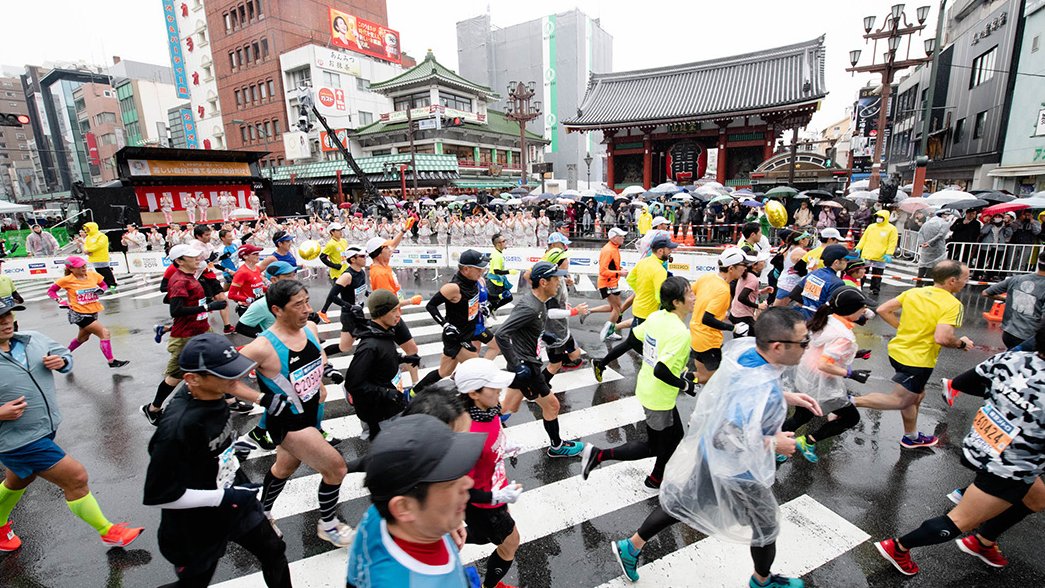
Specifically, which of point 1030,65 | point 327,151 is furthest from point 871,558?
point 327,151

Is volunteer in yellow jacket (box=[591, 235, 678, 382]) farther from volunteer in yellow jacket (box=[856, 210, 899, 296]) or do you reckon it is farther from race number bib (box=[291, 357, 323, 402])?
volunteer in yellow jacket (box=[856, 210, 899, 296])

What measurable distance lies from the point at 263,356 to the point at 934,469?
591 centimetres

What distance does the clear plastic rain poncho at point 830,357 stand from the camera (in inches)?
163

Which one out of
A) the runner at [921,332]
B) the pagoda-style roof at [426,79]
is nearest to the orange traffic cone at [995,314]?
the runner at [921,332]

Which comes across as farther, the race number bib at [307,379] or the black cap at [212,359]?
the race number bib at [307,379]

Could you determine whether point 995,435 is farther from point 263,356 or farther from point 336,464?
point 263,356

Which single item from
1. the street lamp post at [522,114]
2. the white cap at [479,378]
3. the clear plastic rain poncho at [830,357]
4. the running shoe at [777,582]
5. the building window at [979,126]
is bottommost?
the running shoe at [777,582]

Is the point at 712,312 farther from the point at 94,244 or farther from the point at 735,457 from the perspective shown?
the point at 94,244

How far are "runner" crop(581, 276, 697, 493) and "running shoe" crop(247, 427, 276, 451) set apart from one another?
9.60 ft

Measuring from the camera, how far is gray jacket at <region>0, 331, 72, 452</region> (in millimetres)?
3059

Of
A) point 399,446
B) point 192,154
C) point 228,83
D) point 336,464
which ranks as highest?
point 228,83

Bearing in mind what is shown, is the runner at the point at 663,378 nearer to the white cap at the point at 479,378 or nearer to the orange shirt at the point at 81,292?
→ the white cap at the point at 479,378

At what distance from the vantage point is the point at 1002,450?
8.98ft

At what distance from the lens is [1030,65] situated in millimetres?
19703
